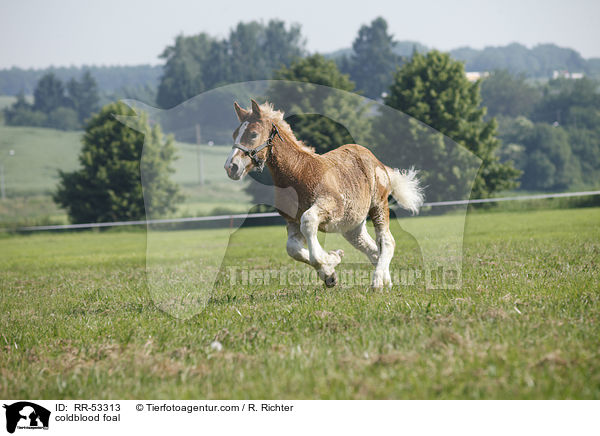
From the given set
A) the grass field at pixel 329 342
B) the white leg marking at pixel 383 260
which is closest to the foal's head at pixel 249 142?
the grass field at pixel 329 342

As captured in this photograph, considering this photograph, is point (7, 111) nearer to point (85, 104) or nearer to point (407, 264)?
point (85, 104)

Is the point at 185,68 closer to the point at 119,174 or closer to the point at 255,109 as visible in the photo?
the point at 119,174

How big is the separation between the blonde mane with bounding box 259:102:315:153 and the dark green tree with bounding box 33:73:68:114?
322 ft

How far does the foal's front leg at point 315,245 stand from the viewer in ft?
19.9

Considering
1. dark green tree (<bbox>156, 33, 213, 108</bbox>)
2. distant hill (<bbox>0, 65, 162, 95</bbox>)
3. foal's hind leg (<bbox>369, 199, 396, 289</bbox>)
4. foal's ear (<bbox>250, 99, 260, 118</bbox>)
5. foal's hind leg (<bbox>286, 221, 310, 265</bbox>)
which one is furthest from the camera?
distant hill (<bbox>0, 65, 162, 95</bbox>)

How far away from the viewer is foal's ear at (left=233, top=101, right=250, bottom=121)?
5.42 m

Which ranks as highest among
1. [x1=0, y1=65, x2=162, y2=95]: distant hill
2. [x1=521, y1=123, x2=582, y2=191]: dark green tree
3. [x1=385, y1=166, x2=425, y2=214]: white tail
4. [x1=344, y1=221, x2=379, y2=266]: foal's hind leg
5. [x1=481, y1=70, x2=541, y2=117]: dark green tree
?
[x1=0, y1=65, x2=162, y2=95]: distant hill

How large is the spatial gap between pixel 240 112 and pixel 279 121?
64cm

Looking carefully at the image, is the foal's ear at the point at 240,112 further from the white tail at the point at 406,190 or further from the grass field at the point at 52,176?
the white tail at the point at 406,190

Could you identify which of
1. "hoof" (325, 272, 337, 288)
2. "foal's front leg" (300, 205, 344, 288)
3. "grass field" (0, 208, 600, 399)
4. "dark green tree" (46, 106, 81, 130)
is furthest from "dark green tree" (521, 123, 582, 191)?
"dark green tree" (46, 106, 81, 130)

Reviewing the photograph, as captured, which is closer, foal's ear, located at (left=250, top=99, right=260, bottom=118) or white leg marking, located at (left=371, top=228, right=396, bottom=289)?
foal's ear, located at (left=250, top=99, right=260, bottom=118)

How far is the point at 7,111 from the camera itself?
288 ft
